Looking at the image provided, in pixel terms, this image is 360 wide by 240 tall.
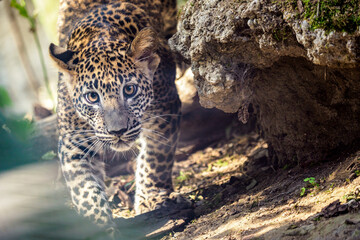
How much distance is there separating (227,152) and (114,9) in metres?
3.35

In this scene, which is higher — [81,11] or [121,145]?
[81,11]

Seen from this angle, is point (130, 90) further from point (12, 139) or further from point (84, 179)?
point (12, 139)

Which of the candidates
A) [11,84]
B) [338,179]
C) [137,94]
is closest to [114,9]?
[137,94]

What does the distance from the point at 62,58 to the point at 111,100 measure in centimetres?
89

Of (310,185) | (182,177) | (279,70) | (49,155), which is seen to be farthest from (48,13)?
(310,185)

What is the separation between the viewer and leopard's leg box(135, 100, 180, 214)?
19.7ft

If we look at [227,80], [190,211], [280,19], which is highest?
[280,19]

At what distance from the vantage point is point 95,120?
5.13 m

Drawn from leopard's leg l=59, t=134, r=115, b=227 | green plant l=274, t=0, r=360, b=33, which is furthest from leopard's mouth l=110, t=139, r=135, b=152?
green plant l=274, t=0, r=360, b=33

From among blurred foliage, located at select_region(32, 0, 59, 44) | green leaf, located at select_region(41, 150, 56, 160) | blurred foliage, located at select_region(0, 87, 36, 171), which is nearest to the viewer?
blurred foliage, located at select_region(0, 87, 36, 171)

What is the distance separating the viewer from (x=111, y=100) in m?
5.00

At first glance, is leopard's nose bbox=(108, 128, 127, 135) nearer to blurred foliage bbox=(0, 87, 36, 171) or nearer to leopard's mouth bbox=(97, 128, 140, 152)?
leopard's mouth bbox=(97, 128, 140, 152)

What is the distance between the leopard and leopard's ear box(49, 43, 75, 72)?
1 centimetres

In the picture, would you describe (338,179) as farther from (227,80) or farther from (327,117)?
(227,80)
